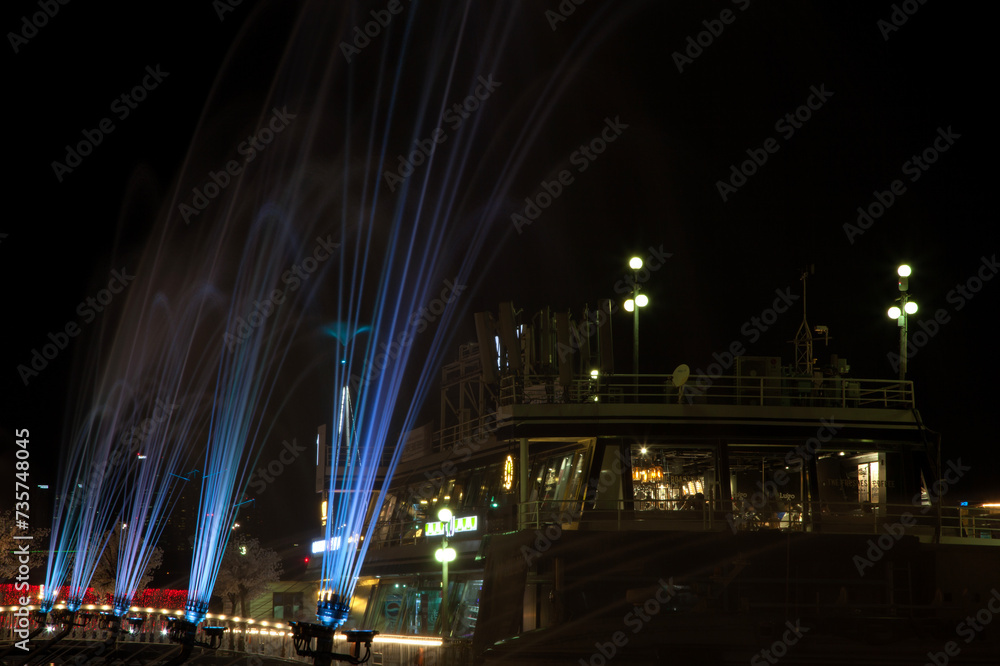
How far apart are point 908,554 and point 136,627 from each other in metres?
22.4

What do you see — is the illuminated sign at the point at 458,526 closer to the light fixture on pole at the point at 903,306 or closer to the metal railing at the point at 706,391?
the metal railing at the point at 706,391

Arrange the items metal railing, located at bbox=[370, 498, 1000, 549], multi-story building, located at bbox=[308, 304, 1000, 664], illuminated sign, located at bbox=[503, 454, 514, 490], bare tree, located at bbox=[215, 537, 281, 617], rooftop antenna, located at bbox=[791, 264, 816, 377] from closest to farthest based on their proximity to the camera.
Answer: multi-story building, located at bbox=[308, 304, 1000, 664] → metal railing, located at bbox=[370, 498, 1000, 549] → illuminated sign, located at bbox=[503, 454, 514, 490] → rooftop antenna, located at bbox=[791, 264, 816, 377] → bare tree, located at bbox=[215, 537, 281, 617]

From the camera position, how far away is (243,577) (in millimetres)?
53188

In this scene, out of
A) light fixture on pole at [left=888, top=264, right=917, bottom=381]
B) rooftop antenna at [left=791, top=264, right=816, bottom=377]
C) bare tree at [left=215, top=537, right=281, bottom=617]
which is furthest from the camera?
bare tree at [left=215, top=537, right=281, bottom=617]

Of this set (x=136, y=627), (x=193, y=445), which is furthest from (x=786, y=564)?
(x=193, y=445)

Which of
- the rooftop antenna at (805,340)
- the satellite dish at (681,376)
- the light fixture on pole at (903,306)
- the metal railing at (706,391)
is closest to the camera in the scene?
the light fixture on pole at (903,306)

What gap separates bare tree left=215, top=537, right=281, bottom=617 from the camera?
52875 mm

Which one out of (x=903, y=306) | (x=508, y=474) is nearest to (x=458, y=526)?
(x=508, y=474)

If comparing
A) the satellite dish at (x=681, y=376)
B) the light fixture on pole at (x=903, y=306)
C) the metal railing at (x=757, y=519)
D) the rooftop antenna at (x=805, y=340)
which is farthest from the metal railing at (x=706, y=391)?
the metal railing at (x=757, y=519)

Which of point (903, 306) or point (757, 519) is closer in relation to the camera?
point (757, 519)

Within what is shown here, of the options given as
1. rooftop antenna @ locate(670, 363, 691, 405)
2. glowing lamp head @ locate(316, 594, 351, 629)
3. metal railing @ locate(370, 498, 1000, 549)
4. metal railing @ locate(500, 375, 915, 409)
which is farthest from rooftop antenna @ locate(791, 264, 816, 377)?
glowing lamp head @ locate(316, 594, 351, 629)

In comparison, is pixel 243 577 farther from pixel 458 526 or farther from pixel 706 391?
pixel 706 391

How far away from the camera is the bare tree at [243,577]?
52.9 m

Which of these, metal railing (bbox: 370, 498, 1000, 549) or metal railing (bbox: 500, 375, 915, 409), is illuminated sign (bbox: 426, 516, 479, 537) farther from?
metal railing (bbox: 500, 375, 915, 409)
